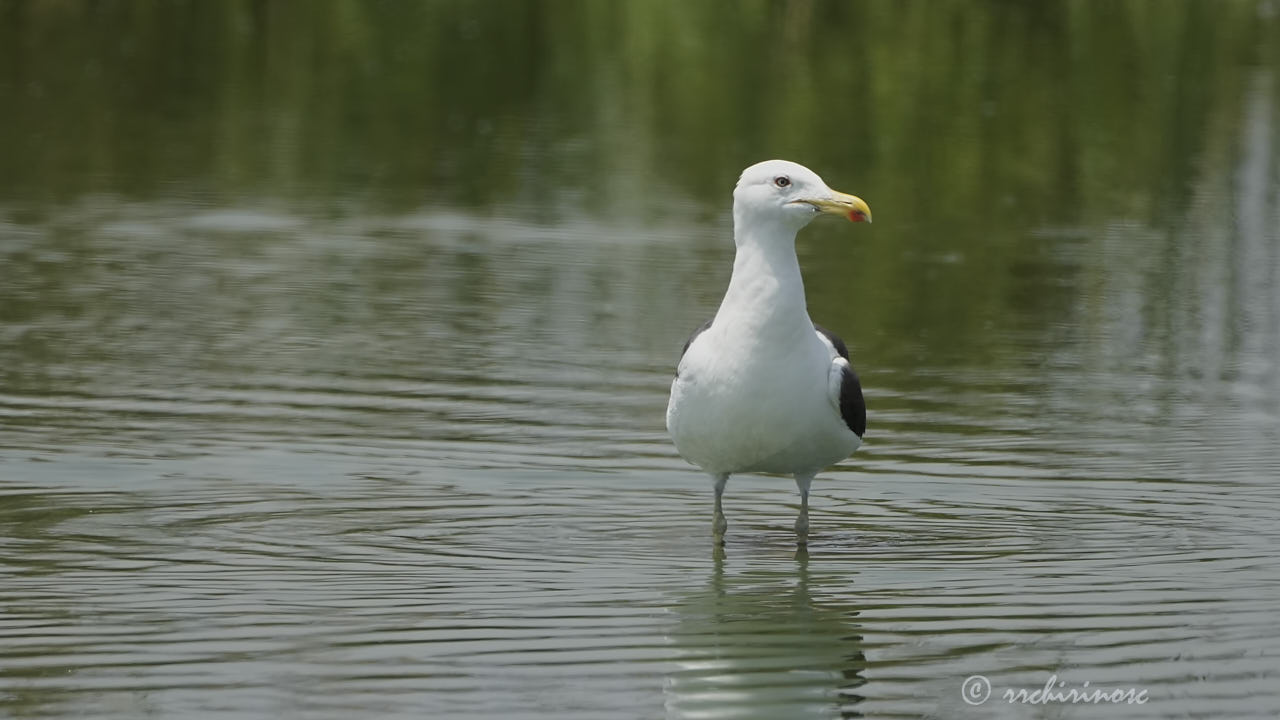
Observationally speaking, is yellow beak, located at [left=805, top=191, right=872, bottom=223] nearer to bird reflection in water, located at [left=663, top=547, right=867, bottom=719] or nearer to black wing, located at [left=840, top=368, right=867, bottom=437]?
black wing, located at [left=840, top=368, right=867, bottom=437]

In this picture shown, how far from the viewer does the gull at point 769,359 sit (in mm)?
8125

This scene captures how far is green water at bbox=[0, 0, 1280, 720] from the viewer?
690 centimetres

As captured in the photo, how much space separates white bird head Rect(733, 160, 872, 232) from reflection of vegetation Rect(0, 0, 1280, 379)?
16.8 ft

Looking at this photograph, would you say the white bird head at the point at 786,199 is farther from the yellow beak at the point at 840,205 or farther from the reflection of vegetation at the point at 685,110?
the reflection of vegetation at the point at 685,110

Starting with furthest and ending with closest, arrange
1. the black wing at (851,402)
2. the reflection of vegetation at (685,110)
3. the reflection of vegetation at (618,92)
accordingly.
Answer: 1. the reflection of vegetation at (618,92)
2. the reflection of vegetation at (685,110)
3. the black wing at (851,402)

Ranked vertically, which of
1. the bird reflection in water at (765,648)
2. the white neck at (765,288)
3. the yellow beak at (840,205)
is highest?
the yellow beak at (840,205)

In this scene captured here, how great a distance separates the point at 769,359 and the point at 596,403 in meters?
3.40

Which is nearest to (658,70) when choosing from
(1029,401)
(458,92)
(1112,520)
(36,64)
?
(458,92)

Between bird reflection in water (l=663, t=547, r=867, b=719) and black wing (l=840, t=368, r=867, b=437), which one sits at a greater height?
black wing (l=840, t=368, r=867, b=437)

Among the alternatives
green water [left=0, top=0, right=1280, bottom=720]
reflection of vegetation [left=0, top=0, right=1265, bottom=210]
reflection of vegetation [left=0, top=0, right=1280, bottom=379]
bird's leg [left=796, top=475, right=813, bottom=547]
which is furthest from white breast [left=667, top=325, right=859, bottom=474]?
reflection of vegetation [left=0, top=0, right=1265, bottom=210]

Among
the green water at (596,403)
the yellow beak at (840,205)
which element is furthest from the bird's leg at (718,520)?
the yellow beak at (840,205)

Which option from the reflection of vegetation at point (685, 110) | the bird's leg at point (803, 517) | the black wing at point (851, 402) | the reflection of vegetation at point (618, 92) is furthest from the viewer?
the reflection of vegetation at point (618, 92)

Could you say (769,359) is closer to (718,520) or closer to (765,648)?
(718,520)

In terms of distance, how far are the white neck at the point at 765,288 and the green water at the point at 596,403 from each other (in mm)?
973
